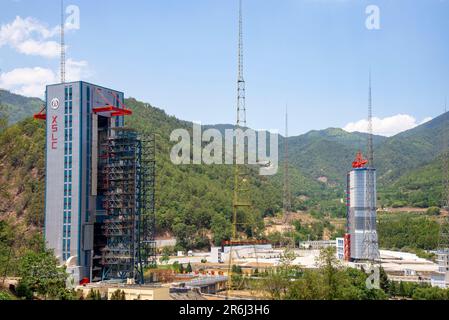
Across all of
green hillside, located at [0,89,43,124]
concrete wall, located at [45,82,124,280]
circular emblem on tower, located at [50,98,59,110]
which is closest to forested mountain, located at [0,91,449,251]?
green hillside, located at [0,89,43,124]

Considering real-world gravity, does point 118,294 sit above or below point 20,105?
below

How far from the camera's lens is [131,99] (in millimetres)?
105625

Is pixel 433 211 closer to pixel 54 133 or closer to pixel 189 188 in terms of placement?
pixel 189 188

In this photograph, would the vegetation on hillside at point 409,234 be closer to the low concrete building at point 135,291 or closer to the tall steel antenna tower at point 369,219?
the tall steel antenna tower at point 369,219

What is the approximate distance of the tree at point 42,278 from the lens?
1118 inches

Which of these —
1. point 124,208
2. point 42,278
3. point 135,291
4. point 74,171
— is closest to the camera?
point 42,278

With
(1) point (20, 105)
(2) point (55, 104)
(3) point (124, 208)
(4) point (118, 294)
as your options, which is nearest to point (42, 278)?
(4) point (118, 294)

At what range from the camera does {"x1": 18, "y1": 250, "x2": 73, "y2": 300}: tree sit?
93.2 ft

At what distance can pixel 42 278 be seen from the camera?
29250 millimetres

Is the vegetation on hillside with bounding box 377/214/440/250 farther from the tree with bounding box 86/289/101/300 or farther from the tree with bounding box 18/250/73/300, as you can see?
the tree with bounding box 18/250/73/300

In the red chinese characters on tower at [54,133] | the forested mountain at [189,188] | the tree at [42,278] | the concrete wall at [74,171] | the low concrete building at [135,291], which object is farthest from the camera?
the forested mountain at [189,188]

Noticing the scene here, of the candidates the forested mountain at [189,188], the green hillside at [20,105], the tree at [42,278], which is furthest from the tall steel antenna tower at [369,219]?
the green hillside at [20,105]

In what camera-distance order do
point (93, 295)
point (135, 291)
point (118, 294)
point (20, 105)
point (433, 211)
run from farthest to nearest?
point (20, 105), point (433, 211), point (93, 295), point (135, 291), point (118, 294)

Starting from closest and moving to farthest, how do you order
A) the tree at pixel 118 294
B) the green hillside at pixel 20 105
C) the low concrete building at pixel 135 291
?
the tree at pixel 118 294
the low concrete building at pixel 135 291
the green hillside at pixel 20 105
